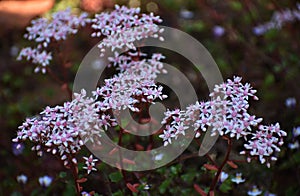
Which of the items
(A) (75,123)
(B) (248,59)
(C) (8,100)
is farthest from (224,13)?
(A) (75,123)

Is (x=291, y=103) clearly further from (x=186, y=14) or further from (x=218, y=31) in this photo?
(x=186, y=14)

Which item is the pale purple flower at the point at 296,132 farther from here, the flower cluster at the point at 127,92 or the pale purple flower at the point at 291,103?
the flower cluster at the point at 127,92

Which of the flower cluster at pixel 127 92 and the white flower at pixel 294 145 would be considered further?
the white flower at pixel 294 145

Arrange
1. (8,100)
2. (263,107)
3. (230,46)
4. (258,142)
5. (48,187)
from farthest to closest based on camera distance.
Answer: (230,46) → (8,100) → (263,107) → (48,187) → (258,142)

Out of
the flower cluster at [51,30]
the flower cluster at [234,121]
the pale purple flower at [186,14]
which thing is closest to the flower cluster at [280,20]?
the pale purple flower at [186,14]

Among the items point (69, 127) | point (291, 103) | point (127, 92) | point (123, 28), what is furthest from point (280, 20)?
point (69, 127)

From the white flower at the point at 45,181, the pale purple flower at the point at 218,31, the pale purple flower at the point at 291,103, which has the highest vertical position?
the pale purple flower at the point at 218,31

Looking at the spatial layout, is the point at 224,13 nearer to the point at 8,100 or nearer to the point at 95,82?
the point at 95,82

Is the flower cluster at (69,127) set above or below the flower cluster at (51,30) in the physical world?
below
